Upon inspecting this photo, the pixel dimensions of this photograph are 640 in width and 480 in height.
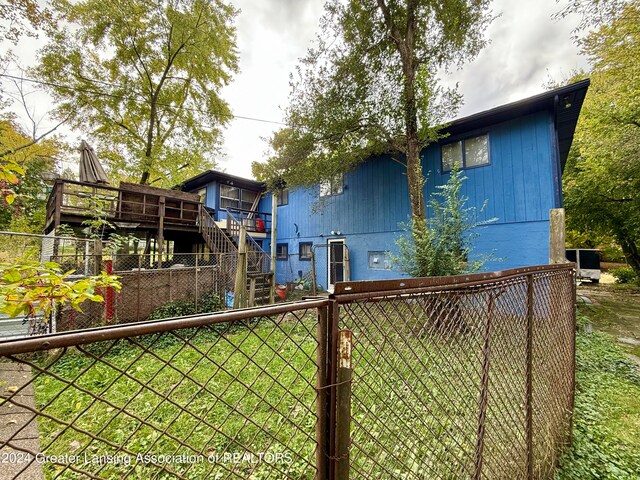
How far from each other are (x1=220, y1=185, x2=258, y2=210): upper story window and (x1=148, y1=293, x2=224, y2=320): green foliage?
7.27m

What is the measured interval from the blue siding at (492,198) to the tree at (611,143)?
3.81 m

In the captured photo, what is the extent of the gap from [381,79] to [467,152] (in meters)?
3.20

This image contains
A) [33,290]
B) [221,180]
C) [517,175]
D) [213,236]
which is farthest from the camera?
[221,180]

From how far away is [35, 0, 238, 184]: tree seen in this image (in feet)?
32.6

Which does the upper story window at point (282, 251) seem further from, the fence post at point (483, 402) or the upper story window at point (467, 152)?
the fence post at point (483, 402)

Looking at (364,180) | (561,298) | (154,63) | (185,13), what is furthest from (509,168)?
(154,63)

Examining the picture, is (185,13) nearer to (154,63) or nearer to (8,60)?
(154,63)

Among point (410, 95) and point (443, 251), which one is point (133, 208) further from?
point (443, 251)

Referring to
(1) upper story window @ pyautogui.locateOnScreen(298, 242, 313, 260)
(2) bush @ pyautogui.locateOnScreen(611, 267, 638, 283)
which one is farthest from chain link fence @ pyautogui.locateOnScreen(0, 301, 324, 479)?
(2) bush @ pyautogui.locateOnScreen(611, 267, 638, 283)

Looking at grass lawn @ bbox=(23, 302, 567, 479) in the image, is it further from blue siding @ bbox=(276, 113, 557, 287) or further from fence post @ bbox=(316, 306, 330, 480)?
blue siding @ bbox=(276, 113, 557, 287)

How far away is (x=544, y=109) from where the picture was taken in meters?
6.28

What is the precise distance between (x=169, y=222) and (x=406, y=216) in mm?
8216

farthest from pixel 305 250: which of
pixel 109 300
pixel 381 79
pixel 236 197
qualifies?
pixel 109 300

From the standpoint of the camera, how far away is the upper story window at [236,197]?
42.9 ft
